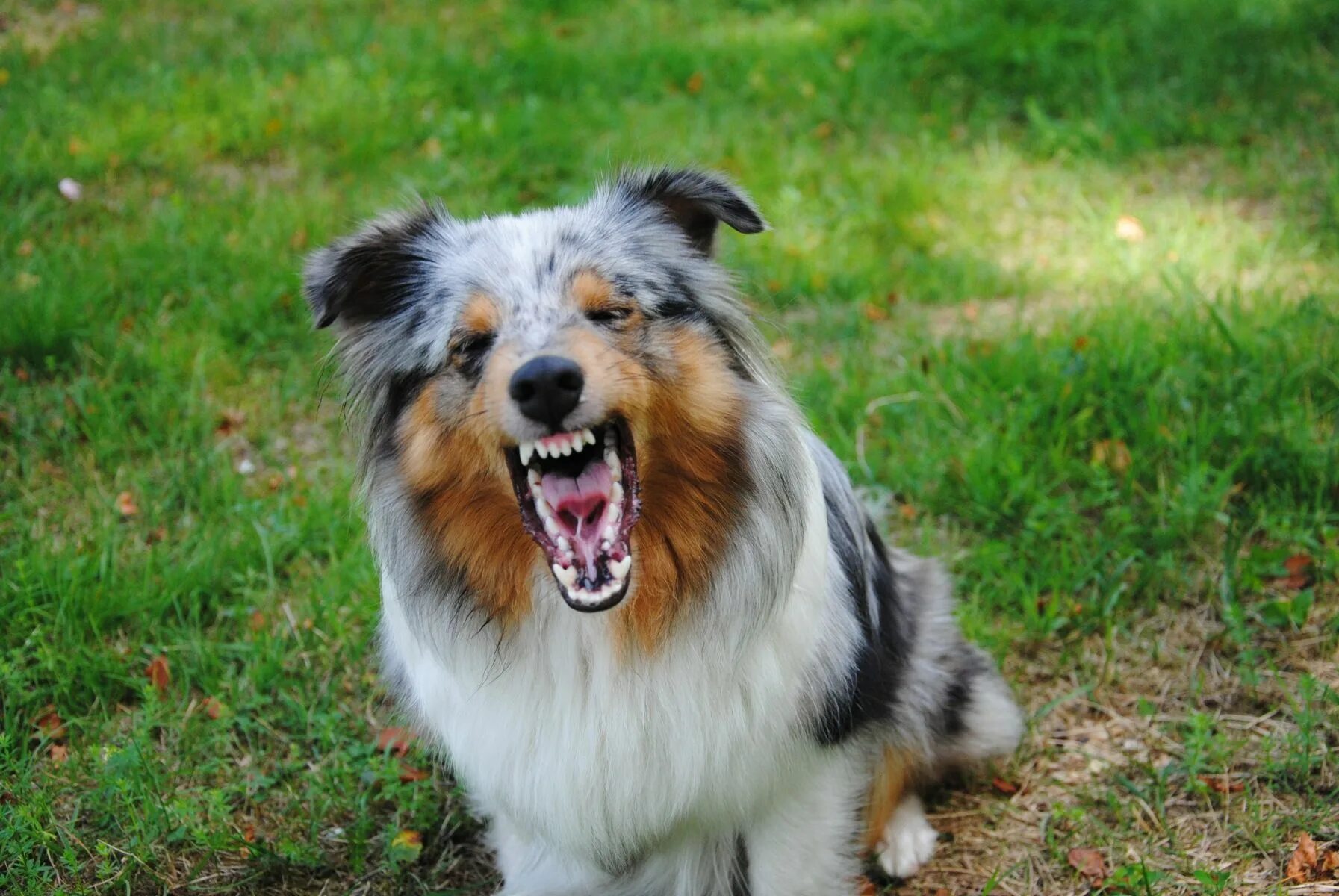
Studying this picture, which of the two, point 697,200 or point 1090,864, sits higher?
point 697,200

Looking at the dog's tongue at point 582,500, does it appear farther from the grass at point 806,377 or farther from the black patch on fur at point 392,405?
the grass at point 806,377

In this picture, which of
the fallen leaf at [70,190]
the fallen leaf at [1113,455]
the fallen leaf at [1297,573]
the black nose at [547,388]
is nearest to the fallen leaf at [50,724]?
the black nose at [547,388]

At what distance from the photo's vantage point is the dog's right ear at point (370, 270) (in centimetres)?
269

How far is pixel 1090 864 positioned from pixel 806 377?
2487 millimetres

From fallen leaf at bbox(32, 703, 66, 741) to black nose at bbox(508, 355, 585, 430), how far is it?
2083 mm

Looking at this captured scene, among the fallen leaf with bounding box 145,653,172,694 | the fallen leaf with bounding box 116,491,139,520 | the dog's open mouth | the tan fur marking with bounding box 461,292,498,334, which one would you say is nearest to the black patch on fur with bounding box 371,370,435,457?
the tan fur marking with bounding box 461,292,498,334

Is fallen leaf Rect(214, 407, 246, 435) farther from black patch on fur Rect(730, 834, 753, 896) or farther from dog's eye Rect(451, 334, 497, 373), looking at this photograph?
black patch on fur Rect(730, 834, 753, 896)

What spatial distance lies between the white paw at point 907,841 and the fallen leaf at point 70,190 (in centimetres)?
546

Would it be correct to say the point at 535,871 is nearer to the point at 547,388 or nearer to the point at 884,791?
the point at 884,791

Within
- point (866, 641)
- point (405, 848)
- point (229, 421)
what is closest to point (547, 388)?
point (866, 641)

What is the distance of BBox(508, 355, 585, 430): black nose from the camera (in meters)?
2.31

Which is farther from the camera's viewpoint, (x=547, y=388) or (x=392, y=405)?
(x=392, y=405)

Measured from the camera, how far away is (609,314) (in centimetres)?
261

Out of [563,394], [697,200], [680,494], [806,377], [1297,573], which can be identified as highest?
[697,200]
